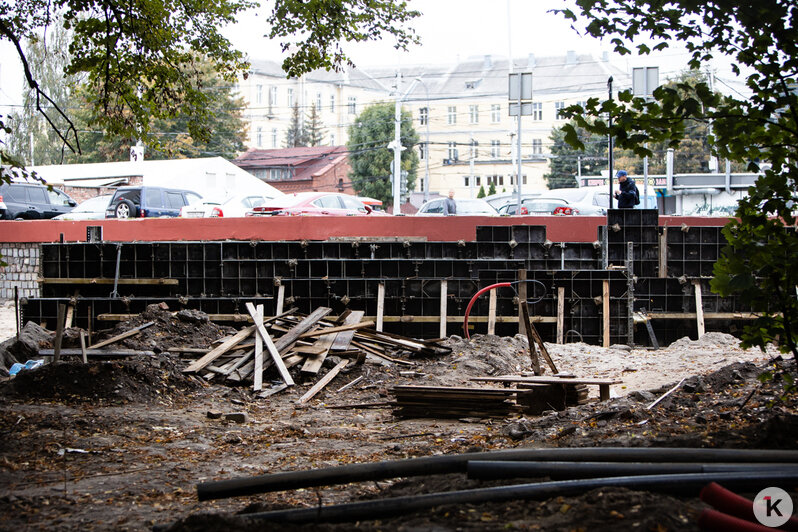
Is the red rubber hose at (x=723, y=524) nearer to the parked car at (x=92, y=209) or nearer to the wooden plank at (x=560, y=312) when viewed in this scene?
the wooden plank at (x=560, y=312)

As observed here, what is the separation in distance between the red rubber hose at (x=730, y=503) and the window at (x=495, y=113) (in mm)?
74383

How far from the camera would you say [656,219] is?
57.8 feet

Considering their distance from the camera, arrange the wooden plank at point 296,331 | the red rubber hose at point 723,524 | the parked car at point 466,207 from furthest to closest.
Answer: the parked car at point 466,207
the wooden plank at point 296,331
the red rubber hose at point 723,524

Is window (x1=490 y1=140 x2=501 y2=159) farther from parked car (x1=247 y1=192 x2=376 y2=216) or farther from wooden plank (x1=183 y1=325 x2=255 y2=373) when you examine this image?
wooden plank (x1=183 y1=325 x2=255 y2=373)

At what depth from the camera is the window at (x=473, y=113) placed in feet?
251

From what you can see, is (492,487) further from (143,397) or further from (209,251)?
(209,251)

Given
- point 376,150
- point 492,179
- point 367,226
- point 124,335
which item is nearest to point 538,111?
point 492,179

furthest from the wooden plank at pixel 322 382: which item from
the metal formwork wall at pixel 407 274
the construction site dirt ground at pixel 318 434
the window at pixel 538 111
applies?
the window at pixel 538 111

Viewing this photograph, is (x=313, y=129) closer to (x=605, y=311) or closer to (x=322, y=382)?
(x=605, y=311)

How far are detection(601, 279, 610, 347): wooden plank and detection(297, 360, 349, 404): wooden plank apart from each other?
21.2 feet

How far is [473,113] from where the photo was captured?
77000 millimetres

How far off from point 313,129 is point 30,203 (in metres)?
56.1

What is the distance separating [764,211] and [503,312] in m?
11.4

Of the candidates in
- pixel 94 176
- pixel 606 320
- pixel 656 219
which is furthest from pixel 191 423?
pixel 94 176
